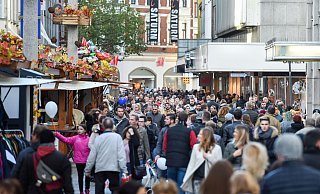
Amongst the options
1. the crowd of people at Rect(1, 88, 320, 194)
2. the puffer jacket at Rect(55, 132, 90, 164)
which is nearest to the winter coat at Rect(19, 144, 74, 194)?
the crowd of people at Rect(1, 88, 320, 194)

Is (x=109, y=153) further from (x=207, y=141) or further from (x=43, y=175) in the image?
(x=43, y=175)

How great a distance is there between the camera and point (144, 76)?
9175cm


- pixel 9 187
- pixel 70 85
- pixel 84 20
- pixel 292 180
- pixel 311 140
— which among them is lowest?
pixel 9 187

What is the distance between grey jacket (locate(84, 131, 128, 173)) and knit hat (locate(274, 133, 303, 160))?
5.80 metres

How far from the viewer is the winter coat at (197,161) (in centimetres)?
1335

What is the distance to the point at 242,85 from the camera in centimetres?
4922

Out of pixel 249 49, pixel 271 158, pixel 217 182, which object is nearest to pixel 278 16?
pixel 249 49

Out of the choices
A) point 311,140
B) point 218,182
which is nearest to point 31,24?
point 311,140

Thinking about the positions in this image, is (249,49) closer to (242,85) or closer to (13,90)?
(242,85)

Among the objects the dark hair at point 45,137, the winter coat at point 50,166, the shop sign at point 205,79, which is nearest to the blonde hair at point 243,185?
the winter coat at point 50,166

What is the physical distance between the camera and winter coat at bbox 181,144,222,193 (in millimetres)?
13352

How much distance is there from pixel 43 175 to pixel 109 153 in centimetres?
335

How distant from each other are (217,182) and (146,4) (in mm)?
86465

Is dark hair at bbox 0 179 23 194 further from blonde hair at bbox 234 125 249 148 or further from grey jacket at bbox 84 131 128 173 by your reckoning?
grey jacket at bbox 84 131 128 173
